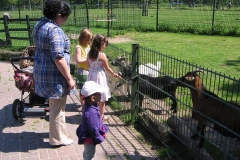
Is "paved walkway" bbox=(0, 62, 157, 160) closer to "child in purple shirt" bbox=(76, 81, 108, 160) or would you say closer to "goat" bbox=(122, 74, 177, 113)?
"goat" bbox=(122, 74, 177, 113)

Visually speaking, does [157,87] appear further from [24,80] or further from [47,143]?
[24,80]

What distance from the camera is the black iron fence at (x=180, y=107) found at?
3219 millimetres

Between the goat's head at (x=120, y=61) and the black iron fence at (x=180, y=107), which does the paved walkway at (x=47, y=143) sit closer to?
the black iron fence at (x=180, y=107)

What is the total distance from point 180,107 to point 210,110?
78cm

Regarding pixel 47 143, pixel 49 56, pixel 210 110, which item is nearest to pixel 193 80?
pixel 210 110

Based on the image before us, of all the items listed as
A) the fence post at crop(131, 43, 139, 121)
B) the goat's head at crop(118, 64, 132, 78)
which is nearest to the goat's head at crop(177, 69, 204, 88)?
the fence post at crop(131, 43, 139, 121)

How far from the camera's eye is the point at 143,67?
4.61 m

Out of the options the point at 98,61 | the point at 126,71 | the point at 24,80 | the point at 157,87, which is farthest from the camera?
the point at 126,71

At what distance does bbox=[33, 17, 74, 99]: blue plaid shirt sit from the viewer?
3.51m

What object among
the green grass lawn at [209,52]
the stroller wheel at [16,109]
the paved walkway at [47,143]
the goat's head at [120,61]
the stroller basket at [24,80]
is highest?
the goat's head at [120,61]

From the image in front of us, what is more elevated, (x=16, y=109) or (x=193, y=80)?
(x=193, y=80)

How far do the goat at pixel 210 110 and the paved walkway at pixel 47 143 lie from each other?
908mm

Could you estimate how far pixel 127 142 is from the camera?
4.33 meters

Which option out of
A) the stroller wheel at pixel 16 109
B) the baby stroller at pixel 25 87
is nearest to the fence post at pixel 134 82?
the baby stroller at pixel 25 87
